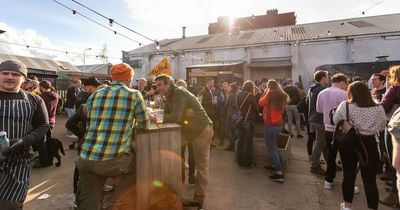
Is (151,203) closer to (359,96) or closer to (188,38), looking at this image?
(359,96)

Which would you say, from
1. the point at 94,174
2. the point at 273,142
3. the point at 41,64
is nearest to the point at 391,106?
the point at 273,142

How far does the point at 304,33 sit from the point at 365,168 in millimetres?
20004

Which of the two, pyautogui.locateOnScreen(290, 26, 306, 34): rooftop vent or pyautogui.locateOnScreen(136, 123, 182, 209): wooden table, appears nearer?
pyautogui.locateOnScreen(136, 123, 182, 209): wooden table

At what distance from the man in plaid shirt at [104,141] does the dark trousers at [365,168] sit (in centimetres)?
274

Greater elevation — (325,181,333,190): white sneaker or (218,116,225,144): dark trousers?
(218,116,225,144): dark trousers

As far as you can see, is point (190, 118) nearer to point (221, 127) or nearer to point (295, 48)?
point (221, 127)

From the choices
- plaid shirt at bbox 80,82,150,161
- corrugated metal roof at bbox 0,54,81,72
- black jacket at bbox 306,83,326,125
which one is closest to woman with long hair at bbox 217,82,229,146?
black jacket at bbox 306,83,326,125

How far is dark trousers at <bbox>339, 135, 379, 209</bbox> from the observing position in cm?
311

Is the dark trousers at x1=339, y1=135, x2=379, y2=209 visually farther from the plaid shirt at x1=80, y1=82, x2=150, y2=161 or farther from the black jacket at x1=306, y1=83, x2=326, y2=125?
the plaid shirt at x1=80, y1=82, x2=150, y2=161

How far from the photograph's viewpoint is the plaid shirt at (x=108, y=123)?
2.21 meters

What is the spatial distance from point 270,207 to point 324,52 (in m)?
18.0

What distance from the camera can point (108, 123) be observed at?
222 centimetres

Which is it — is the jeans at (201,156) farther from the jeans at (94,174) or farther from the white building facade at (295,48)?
the white building facade at (295,48)

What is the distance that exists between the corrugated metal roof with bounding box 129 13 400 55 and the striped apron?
47.8ft
